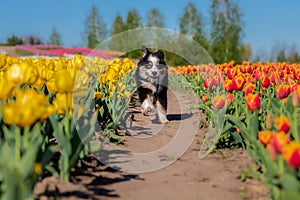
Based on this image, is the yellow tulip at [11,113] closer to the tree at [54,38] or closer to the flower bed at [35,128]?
the flower bed at [35,128]

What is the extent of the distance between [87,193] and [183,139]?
2791 millimetres

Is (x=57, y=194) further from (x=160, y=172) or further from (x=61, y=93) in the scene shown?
(x=160, y=172)

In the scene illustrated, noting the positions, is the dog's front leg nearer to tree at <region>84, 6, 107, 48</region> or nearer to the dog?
the dog

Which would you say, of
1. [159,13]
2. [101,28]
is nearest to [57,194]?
[159,13]

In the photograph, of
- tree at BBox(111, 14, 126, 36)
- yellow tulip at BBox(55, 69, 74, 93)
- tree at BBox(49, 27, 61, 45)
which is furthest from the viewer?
tree at BBox(49, 27, 61, 45)

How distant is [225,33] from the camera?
96.9ft

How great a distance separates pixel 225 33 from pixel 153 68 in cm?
2425

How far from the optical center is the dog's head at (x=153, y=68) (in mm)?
6391

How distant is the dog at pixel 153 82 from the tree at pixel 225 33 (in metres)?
19.9

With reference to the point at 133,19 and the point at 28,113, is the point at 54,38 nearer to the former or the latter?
the point at 133,19

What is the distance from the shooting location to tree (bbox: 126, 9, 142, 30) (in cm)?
4156

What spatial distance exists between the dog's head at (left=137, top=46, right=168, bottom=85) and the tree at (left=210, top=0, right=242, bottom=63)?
65.6 feet

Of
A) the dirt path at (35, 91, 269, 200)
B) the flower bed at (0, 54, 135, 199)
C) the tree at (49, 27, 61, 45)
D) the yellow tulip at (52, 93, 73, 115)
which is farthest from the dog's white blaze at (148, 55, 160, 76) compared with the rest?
the tree at (49, 27, 61, 45)

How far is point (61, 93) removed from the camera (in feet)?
9.05
